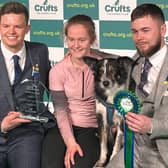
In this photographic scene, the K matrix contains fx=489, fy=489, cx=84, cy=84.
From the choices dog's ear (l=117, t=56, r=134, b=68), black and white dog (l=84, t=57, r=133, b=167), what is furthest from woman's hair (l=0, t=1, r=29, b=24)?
dog's ear (l=117, t=56, r=134, b=68)

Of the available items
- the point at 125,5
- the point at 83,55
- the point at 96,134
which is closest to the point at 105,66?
the point at 83,55

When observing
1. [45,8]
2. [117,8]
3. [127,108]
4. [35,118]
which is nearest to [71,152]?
[35,118]

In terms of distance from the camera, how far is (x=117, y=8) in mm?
3012

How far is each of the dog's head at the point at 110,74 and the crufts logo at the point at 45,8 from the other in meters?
1.29

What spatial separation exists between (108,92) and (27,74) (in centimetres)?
40

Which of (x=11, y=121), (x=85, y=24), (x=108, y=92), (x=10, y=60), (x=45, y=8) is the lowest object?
(x=11, y=121)

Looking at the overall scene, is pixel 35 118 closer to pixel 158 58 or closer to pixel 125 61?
pixel 125 61

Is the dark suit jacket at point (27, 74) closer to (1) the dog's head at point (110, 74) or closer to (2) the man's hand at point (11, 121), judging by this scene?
(2) the man's hand at point (11, 121)

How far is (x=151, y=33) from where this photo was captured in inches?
75.9

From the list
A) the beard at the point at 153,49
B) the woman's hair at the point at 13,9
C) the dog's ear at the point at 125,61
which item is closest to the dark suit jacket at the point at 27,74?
the woman's hair at the point at 13,9

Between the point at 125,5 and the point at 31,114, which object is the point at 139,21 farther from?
the point at 125,5

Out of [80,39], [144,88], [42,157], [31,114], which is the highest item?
[80,39]

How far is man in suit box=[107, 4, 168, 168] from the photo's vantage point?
1.83 meters

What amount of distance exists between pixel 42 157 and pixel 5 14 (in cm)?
64
